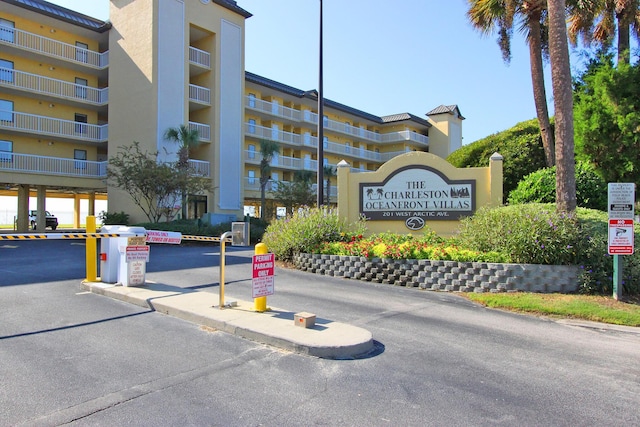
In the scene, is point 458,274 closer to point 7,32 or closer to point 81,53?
point 7,32

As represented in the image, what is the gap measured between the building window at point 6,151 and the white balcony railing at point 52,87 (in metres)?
3.52

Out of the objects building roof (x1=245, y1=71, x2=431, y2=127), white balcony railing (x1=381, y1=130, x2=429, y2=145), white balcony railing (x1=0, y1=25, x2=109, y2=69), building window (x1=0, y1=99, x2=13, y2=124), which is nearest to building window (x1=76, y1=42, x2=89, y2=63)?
white balcony railing (x1=0, y1=25, x2=109, y2=69)

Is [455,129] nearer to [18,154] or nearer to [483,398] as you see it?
[18,154]

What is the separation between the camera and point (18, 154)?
85.7 ft

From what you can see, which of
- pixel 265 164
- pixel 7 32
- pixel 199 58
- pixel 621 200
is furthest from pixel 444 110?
pixel 621 200

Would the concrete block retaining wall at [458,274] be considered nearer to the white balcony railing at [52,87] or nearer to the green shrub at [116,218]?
the green shrub at [116,218]

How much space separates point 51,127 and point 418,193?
2442 centimetres

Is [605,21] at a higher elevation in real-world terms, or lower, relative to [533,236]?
higher

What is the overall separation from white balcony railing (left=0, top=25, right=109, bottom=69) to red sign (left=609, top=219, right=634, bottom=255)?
1222 inches

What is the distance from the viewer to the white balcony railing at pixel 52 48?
26.4 metres

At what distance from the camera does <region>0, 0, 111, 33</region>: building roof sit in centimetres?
2658

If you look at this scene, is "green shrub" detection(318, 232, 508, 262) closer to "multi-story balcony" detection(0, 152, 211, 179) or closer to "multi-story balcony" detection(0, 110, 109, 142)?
"multi-story balcony" detection(0, 152, 211, 179)

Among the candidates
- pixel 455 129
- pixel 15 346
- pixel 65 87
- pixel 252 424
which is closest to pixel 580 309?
pixel 252 424

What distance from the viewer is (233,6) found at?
32.4m
